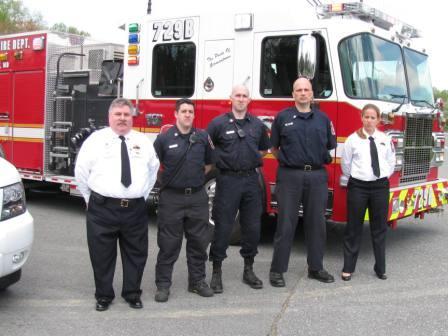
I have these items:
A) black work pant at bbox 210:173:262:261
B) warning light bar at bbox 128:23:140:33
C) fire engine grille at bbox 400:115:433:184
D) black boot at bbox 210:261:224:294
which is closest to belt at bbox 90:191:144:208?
black work pant at bbox 210:173:262:261

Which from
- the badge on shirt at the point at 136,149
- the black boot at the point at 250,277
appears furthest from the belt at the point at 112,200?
the black boot at the point at 250,277

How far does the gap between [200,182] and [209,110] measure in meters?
2.02

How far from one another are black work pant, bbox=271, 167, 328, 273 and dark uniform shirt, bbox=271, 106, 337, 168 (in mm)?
108

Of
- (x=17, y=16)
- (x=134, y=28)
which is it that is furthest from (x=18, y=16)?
(x=134, y=28)

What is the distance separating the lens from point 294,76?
6.08 metres

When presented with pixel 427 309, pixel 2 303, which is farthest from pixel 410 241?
pixel 2 303

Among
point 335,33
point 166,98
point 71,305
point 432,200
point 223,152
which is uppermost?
point 335,33

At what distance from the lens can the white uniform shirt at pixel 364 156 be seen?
17.7 feet

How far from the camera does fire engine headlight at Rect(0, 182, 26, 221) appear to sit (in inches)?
165

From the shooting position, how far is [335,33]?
19.0 feet

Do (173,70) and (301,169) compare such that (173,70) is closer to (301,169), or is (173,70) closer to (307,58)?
(307,58)

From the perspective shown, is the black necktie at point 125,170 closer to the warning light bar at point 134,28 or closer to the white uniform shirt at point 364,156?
the white uniform shirt at point 364,156

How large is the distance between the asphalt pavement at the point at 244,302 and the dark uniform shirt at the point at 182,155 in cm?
102

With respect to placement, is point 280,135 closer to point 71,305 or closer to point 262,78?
point 262,78
